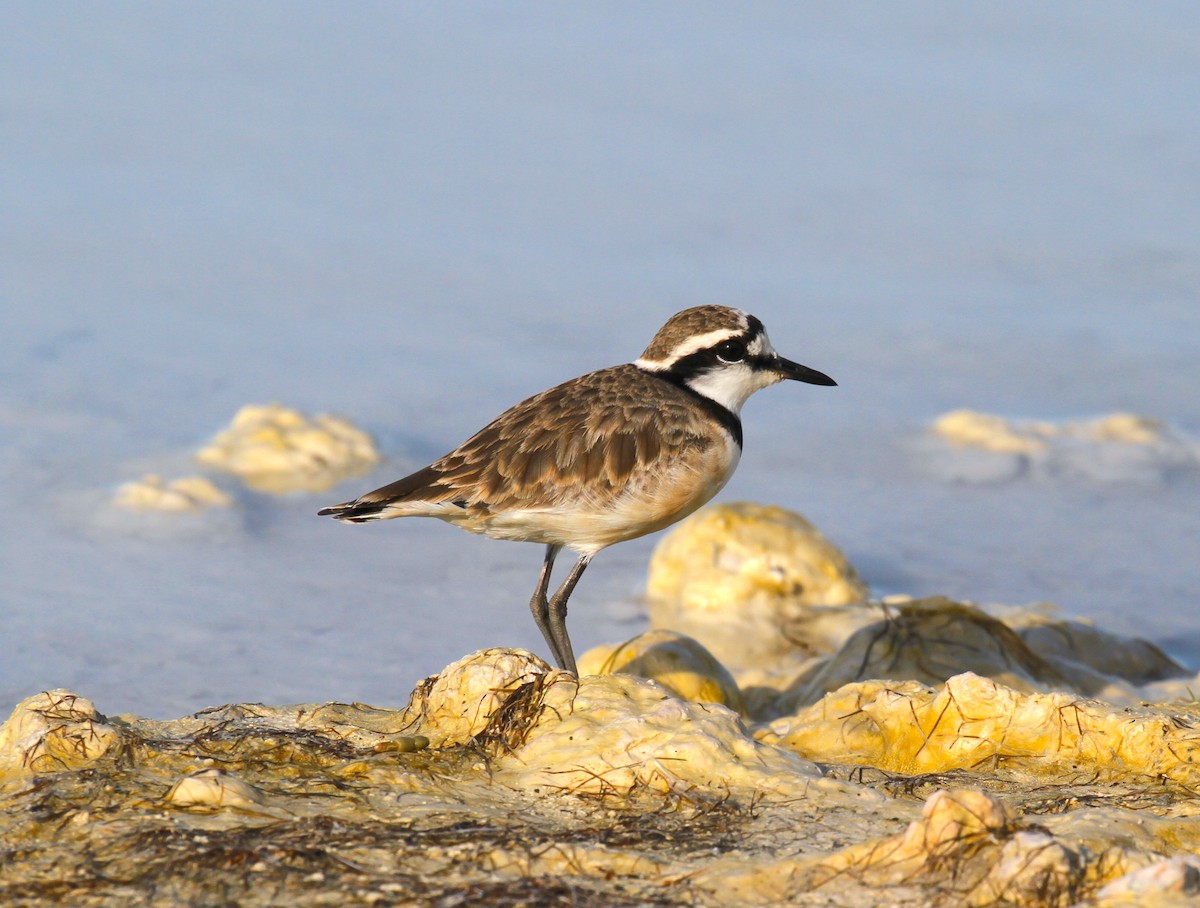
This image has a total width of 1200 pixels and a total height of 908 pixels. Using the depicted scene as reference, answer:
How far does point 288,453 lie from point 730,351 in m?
3.58

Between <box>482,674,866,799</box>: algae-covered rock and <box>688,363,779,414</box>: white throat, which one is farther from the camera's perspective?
<box>688,363,779,414</box>: white throat

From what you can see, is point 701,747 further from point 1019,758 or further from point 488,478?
point 488,478

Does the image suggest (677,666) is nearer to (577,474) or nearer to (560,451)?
(577,474)

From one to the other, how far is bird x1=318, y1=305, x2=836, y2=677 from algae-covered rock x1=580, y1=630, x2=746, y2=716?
0.29 metres

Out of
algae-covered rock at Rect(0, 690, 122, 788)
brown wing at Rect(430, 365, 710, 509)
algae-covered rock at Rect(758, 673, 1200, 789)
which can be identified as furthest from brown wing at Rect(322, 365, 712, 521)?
algae-covered rock at Rect(0, 690, 122, 788)

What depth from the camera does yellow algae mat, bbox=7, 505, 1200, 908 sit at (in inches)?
147

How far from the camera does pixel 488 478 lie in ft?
22.6

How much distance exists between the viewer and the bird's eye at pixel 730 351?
7555 millimetres

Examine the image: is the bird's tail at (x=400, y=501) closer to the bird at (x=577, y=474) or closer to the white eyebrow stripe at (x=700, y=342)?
the bird at (x=577, y=474)

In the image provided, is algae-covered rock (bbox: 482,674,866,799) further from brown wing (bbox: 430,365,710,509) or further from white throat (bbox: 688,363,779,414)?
white throat (bbox: 688,363,779,414)

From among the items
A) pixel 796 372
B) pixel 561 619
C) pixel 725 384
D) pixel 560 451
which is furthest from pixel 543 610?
pixel 796 372

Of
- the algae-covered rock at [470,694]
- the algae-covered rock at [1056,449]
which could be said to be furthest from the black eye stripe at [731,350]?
the algae-covered rock at [1056,449]

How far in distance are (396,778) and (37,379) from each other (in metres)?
7.07

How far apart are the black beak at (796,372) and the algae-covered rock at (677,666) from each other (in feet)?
4.77
